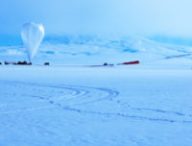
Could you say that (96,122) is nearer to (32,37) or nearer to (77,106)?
(77,106)

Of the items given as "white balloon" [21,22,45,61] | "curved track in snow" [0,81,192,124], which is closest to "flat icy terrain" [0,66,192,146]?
"curved track in snow" [0,81,192,124]

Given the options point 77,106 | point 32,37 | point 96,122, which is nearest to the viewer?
point 96,122

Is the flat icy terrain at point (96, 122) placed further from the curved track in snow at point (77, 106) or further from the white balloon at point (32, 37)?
the white balloon at point (32, 37)

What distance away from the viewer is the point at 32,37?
49625 mm

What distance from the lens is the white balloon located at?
48719 millimetres

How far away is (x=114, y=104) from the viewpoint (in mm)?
11391

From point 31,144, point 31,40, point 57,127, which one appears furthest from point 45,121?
point 31,40

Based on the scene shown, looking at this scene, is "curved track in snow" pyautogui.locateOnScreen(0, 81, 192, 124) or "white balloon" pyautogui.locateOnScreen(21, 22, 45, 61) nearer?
"curved track in snow" pyautogui.locateOnScreen(0, 81, 192, 124)

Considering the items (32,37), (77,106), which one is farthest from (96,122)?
(32,37)

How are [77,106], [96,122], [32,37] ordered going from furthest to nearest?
[32,37], [77,106], [96,122]

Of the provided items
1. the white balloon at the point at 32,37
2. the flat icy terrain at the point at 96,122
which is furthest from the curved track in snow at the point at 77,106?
the white balloon at the point at 32,37

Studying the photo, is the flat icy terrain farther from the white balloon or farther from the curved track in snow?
the white balloon

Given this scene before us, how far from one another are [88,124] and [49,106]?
2996mm

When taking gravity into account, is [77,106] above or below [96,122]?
above
